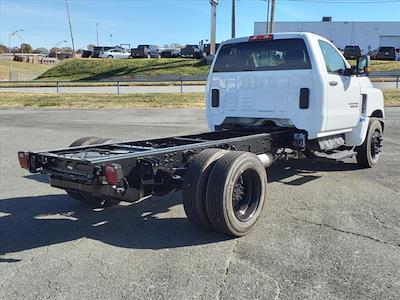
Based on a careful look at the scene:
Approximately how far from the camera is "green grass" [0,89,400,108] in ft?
75.1

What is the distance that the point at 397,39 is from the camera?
8075cm

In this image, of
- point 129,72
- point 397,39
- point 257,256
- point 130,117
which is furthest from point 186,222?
point 397,39

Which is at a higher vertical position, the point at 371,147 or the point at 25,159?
the point at 25,159

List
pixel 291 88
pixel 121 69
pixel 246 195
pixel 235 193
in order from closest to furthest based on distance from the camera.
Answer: pixel 235 193, pixel 246 195, pixel 291 88, pixel 121 69

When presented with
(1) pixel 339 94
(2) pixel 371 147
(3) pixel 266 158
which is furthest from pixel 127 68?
(3) pixel 266 158

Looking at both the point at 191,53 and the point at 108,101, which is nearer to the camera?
the point at 108,101

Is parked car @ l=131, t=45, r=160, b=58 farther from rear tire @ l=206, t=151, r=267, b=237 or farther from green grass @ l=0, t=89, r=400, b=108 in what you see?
rear tire @ l=206, t=151, r=267, b=237

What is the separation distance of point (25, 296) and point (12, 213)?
2427 millimetres

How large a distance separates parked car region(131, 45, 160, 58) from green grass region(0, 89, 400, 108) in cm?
3569

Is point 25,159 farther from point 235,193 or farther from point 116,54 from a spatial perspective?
point 116,54

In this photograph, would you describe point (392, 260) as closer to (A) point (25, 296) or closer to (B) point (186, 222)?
(B) point (186, 222)

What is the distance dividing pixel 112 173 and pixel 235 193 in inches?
56.1

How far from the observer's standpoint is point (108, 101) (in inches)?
980

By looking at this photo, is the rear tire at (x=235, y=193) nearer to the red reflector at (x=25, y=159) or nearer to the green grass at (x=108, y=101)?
the red reflector at (x=25, y=159)
